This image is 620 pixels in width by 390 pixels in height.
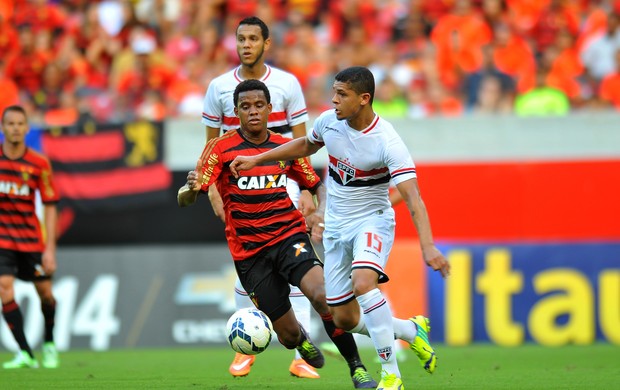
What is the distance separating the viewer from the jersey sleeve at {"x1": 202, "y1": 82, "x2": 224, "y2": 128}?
967 centimetres

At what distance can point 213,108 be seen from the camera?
382 inches

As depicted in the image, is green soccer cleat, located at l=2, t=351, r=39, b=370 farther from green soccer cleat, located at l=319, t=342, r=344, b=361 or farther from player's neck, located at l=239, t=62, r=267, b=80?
player's neck, located at l=239, t=62, r=267, b=80

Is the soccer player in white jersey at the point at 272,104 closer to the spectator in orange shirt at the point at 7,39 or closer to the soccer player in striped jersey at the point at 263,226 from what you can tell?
the soccer player in striped jersey at the point at 263,226

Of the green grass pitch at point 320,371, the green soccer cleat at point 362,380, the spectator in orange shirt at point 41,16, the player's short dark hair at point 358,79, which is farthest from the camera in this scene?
the spectator in orange shirt at point 41,16

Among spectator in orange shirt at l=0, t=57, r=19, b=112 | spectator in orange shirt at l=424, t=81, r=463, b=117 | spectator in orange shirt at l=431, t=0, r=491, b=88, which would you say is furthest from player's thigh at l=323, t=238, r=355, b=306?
spectator in orange shirt at l=0, t=57, r=19, b=112

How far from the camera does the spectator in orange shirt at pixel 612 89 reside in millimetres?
16094

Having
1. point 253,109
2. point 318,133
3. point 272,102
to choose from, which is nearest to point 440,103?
point 272,102

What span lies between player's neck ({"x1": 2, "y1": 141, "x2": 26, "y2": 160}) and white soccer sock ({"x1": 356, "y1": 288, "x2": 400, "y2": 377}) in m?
4.73

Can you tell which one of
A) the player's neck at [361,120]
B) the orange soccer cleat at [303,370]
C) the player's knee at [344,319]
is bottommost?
the orange soccer cleat at [303,370]

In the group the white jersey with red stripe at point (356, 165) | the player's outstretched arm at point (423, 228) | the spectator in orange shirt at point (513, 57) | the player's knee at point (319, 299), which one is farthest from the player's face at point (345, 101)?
the spectator in orange shirt at point (513, 57)

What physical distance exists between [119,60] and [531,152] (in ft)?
21.2

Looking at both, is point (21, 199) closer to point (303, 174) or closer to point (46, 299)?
point (46, 299)

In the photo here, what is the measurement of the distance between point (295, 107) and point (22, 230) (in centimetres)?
326

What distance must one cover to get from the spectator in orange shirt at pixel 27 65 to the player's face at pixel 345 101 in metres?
9.64
